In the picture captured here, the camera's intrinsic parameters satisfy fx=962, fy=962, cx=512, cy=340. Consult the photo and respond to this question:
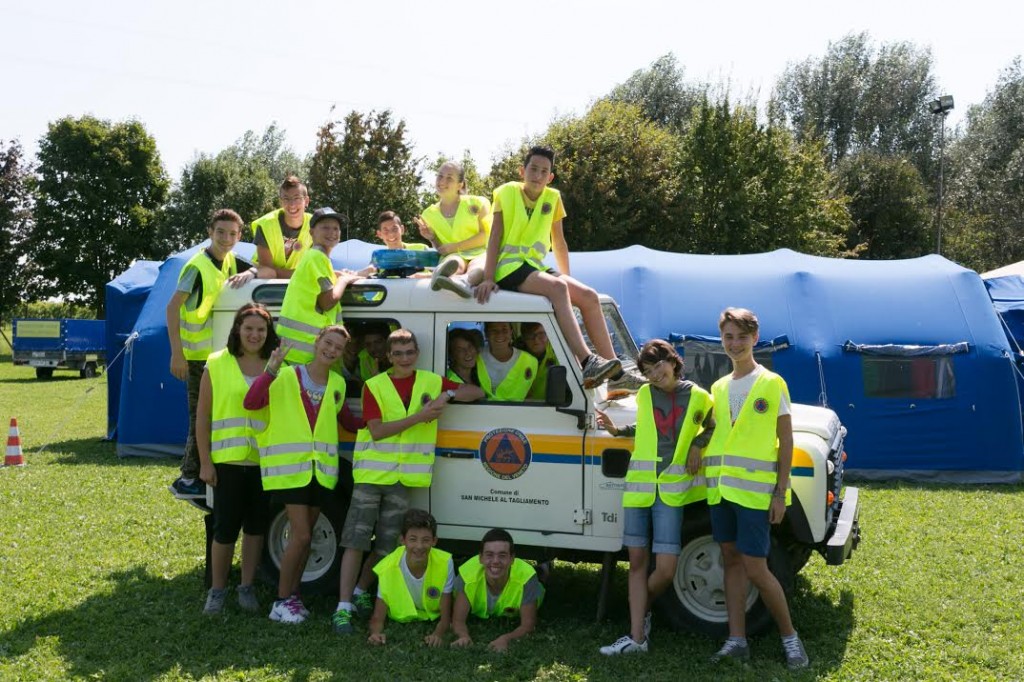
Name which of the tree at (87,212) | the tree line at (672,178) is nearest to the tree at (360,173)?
the tree line at (672,178)

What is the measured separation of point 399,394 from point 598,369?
122 cm

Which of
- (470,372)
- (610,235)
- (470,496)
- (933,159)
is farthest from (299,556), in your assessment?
(933,159)

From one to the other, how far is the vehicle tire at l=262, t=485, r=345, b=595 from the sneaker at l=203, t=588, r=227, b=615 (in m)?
0.40

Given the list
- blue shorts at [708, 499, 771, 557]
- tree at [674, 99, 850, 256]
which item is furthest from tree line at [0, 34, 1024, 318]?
blue shorts at [708, 499, 771, 557]

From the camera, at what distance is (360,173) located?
1228 inches

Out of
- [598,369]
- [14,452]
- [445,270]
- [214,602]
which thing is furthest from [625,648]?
[14,452]

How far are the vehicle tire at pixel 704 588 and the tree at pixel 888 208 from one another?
37.2 meters

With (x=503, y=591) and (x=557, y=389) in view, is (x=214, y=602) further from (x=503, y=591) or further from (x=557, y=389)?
(x=557, y=389)

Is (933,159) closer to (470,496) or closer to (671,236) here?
(671,236)

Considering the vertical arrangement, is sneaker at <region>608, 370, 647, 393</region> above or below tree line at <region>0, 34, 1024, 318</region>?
below

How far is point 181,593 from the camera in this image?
6824 millimetres

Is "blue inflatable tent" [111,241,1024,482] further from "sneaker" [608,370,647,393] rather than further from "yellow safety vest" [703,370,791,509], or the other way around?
"yellow safety vest" [703,370,791,509]

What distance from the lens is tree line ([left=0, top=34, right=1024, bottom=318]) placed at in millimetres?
30094

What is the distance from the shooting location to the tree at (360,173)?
31062 millimetres
